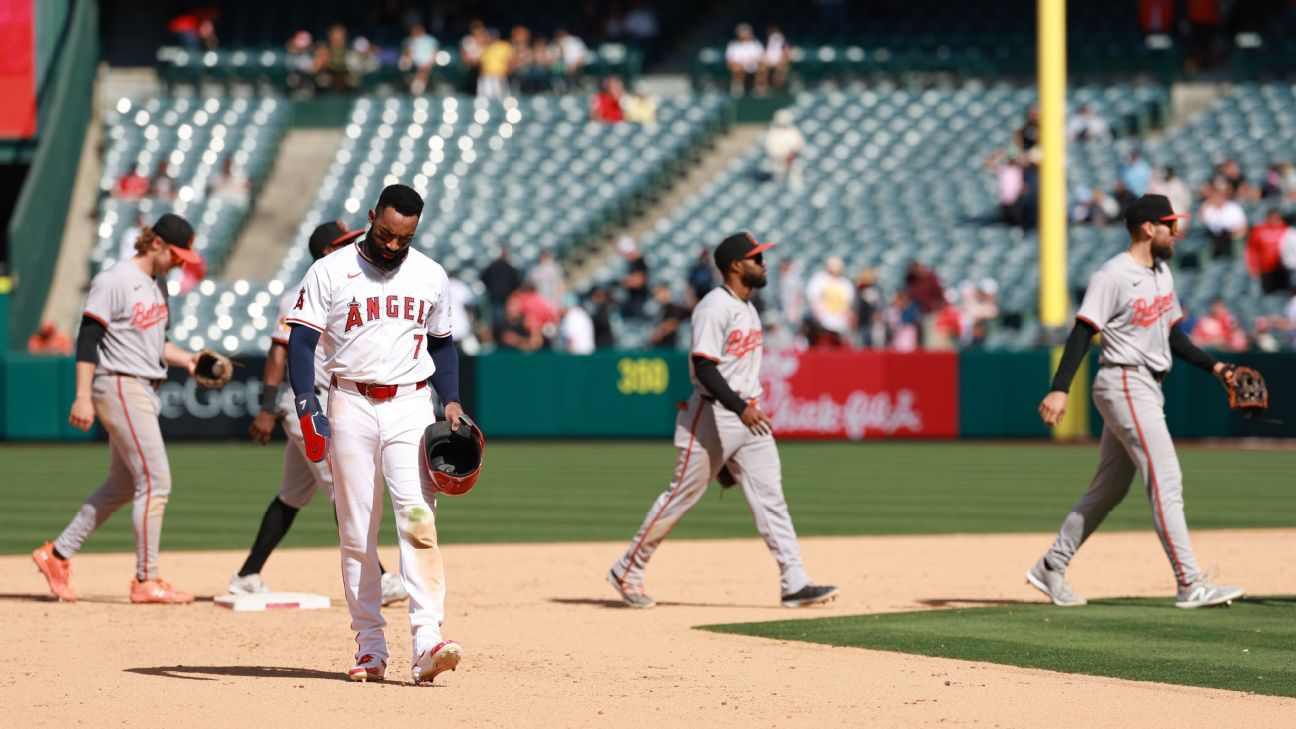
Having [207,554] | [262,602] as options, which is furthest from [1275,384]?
[262,602]

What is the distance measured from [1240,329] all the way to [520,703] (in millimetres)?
19225

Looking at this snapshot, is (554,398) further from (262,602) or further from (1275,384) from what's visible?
(262,602)

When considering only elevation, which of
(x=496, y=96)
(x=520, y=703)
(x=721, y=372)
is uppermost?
(x=496, y=96)

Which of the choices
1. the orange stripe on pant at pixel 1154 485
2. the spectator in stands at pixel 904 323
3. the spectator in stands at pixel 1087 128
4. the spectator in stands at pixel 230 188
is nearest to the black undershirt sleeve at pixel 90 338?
the orange stripe on pant at pixel 1154 485

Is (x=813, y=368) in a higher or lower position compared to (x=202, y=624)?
higher

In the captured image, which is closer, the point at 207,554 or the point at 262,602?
the point at 262,602

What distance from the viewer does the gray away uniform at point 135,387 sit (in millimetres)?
9773

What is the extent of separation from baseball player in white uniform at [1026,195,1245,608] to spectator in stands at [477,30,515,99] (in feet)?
81.2

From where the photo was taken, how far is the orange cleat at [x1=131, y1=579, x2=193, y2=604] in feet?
32.4

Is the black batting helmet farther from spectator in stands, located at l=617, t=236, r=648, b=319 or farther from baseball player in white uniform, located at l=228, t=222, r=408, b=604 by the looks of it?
spectator in stands, located at l=617, t=236, r=648, b=319

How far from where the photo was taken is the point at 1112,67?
32.2 m

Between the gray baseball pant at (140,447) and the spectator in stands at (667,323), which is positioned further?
the spectator in stands at (667,323)

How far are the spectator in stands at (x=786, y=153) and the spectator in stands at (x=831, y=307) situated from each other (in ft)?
16.4

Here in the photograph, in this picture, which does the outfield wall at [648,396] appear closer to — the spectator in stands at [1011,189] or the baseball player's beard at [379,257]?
the spectator in stands at [1011,189]
